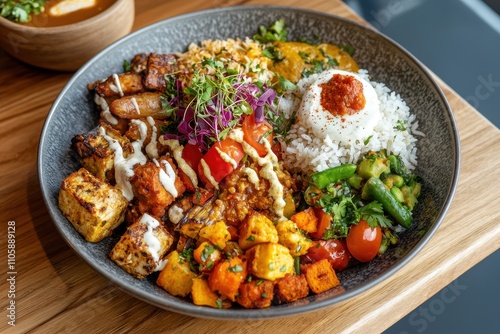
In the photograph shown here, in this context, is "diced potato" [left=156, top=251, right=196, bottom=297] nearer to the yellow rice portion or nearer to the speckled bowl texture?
the speckled bowl texture

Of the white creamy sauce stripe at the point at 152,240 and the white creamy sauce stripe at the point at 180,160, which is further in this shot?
the white creamy sauce stripe at the point at 180,160

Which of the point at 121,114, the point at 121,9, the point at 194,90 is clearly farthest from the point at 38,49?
the point at 194,90

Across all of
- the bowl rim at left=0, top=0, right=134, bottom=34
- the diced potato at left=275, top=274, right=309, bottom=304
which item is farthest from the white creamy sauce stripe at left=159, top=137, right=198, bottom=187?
the bowl rim at left=0, top=0, right=134, bottom=34

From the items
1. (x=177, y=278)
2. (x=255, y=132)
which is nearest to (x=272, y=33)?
(x=255, y=132)

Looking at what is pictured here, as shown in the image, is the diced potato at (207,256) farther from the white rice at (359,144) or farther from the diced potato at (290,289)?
the white rice at (359,144)

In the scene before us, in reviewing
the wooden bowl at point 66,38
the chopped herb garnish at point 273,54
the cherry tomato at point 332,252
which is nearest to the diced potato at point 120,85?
the wooden bowl at point 66,38

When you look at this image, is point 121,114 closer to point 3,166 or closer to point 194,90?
point 194,90

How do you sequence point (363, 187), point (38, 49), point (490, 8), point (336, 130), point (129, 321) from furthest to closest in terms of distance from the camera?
point (490, 8) < point (38, 49) < point (336, 130) < point (363, 187) < point (129, 321)
